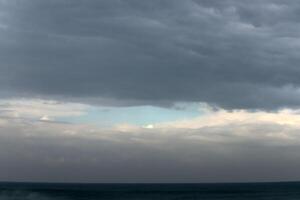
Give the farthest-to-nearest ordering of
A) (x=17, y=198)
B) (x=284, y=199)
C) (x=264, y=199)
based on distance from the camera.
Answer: (x=264, y=199), (x=284, y=199), (x=17, y=198)

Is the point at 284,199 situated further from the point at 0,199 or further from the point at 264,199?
the point at 0,199

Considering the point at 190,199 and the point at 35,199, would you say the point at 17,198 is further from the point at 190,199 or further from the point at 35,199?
the point at 190,199

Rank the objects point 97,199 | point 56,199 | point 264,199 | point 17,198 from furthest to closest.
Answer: point 97,199 < point 264,199 < point 56,199 < point 17,198

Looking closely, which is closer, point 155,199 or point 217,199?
point 155,199

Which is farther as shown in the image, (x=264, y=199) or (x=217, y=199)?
(x=217, y=199)

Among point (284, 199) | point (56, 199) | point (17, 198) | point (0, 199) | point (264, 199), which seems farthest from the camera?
point (264, 199)

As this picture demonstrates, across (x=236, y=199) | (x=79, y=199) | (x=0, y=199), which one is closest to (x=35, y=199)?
(x=0, y=199)

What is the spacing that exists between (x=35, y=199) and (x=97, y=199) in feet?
112

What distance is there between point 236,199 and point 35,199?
155 feet

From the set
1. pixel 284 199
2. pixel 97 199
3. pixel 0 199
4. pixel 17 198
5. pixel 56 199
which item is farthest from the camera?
pixel 97 199

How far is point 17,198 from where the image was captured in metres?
91.9

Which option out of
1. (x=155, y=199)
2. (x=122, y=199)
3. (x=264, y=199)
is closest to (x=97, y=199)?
(x=122, y=199)

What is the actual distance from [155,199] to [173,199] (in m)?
3.93

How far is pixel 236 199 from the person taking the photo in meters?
122
